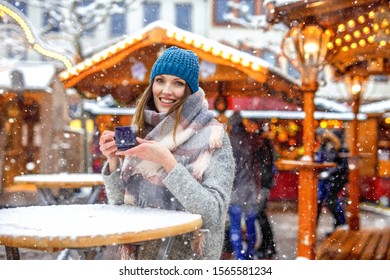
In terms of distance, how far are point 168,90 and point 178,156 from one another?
27 centimetres

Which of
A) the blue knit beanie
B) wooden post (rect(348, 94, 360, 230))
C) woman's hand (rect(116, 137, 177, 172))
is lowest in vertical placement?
wooden post (rect(348, 94, 360, 230))

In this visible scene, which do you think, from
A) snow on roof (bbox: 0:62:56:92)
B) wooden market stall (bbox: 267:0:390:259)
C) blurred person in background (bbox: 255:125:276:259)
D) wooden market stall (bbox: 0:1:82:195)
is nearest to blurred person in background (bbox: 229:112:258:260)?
blurred person in background (bbox: 255:125:276:259)

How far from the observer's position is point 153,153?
1771mm

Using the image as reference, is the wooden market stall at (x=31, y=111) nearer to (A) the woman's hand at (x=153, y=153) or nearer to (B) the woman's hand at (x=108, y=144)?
(B) the woman's hand at (x=108, y=144)

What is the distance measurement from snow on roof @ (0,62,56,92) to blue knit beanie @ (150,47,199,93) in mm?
4580

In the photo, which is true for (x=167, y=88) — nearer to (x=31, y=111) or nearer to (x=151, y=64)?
(x=151, y=64)

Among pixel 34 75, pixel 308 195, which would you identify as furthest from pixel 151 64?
pixel 34 75

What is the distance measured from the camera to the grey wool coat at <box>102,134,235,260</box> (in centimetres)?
177

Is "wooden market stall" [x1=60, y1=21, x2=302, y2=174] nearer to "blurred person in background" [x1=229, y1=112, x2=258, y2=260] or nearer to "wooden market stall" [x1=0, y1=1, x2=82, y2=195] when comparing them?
"wooden market stall" [x1=0, y1=1, x2=82, y2=195]

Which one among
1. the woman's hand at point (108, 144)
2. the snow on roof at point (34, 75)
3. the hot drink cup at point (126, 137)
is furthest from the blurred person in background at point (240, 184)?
the snow on roof at point (34, 75)

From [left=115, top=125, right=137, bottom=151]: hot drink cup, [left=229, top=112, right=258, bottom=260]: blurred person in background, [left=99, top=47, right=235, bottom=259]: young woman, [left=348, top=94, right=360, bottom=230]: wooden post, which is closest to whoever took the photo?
[left=115, top=125, right=137, bottom=151]: hot drink cup

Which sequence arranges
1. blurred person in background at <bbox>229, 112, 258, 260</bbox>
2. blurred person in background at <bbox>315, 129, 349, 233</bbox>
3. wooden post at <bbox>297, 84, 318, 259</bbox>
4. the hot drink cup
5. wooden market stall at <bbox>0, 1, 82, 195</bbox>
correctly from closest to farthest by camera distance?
1. the hot drink cup
2. wooden post at <bbox>297, 84, 318, 259</bbox>
3. blurred person in background at <bbox>229, 112, 258, 260</bbox>
4. wooden market stall at <bbox>0, 1, 82, 195</bbox>
5. blurred person in background at <bbox>315, 129, 349, 233</bbox>

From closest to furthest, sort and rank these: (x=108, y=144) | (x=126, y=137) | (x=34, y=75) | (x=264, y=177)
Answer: (x=126, y=137) < (x=108, y=144) < (x=264, y=177) < (x=34, y=75)

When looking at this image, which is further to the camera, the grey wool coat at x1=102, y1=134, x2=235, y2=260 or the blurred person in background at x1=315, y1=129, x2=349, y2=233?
the blurred person in background at x1=315, y1=129, x2=349, y2=233
